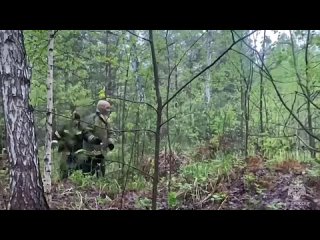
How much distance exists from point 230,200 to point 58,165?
1291 millimetres

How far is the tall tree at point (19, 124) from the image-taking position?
2648 mm

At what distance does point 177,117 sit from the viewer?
3.01m

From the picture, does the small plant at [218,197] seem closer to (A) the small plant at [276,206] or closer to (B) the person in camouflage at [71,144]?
(A) the small plant at [276,206]

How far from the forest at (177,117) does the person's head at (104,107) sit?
0.06 ft

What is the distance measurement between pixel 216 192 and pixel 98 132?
0.98m

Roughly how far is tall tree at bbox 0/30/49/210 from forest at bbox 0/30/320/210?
0.10 feet

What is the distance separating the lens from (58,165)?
2969 millimetres

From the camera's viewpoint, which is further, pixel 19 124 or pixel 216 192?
pixel 216 192

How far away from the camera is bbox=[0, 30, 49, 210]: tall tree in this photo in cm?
265

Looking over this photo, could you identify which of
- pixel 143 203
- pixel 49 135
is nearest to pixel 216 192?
pixel 143 203

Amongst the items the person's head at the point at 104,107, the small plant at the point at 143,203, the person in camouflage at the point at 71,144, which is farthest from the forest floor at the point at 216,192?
the person's head at the point at 104,107

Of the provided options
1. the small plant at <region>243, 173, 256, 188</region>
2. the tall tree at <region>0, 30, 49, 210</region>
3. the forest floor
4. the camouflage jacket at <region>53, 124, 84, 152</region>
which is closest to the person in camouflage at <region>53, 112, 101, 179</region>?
the camouflage jacket at <region>53, 124, 84, 152</region>

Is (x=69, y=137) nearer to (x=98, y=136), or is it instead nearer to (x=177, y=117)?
(x=98, y=136)
